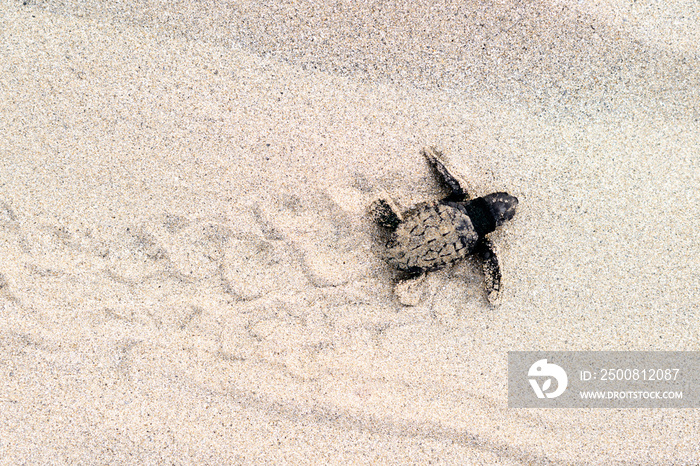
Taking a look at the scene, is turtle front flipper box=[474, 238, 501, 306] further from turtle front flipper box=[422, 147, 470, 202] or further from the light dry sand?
turtle front flipper box=[422, 147, 470, 202]

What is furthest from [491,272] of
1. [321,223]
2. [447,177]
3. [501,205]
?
[321,223]

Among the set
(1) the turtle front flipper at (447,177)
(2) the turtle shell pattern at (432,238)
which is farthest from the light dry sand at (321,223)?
(2) the turtle shell pattern at (432,238)

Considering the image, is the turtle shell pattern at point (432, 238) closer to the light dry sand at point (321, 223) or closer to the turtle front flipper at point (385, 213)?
the turtle front flipper at point (385, 213)

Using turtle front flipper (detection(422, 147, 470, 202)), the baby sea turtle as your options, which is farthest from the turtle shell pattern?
turtle front flipper (detection(422, 147, 470, 202))

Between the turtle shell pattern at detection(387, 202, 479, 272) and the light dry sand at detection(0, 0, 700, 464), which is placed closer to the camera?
the turtle shell pattern at detection(387, 202, 479, 272)

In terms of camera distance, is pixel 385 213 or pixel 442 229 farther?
pixel 385 213

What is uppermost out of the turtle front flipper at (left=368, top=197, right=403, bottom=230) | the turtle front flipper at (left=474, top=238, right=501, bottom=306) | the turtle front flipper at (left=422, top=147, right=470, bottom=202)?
the turtle front flipper at (left=422, top=147, right=470, bottom=202)

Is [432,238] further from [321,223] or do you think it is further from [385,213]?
[321,223]

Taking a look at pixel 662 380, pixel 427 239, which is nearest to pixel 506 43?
pixel 427 239
